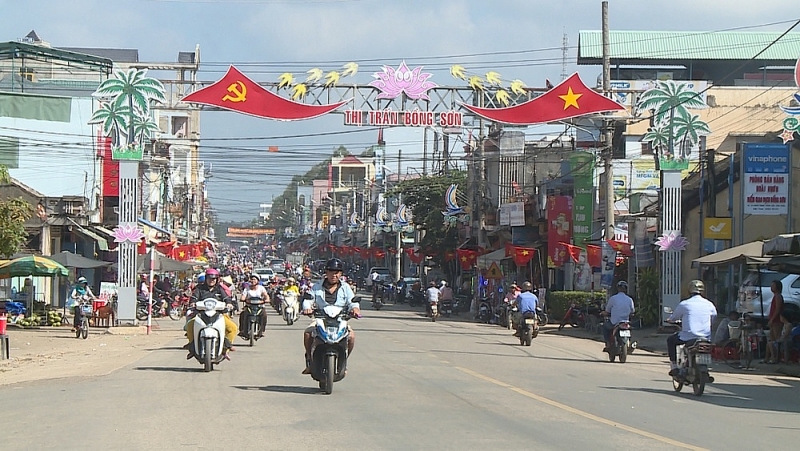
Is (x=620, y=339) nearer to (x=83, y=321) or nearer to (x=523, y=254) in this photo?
(x=83, y=321)

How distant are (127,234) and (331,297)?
19589 millimetres

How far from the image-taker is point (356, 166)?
142 meters

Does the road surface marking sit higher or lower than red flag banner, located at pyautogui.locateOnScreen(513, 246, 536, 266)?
lower

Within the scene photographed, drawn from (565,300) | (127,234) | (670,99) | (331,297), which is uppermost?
(670,99)

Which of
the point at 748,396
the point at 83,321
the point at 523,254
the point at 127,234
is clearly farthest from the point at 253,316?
the point at 523,254

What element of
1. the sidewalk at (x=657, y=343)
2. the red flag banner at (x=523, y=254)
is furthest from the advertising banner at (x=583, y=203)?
the sidewalk at (x=657, y=343)

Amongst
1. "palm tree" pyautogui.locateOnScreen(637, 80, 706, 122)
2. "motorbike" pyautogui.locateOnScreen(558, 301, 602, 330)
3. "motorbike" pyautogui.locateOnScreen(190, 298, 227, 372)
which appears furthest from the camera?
"motorbike" pyautogui.locateOnScreen(558, 301, 602, 330)

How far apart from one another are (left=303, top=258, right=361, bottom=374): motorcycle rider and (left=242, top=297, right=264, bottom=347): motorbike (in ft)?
34.4

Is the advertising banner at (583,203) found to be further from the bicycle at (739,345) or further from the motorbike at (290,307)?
the bicycle at (739,345)

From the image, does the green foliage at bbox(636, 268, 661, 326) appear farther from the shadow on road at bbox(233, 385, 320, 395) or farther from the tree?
the shadow on road at bbox(233, 385, 320, 395)

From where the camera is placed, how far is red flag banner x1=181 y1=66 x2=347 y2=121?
29.6m

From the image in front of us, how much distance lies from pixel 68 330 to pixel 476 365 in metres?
17.7

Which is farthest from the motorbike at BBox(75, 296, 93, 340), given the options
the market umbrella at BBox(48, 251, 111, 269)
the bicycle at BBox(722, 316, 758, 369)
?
the bicycle at BBox(722, 316, 758, 369)

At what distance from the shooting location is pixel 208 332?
16.4 metres
